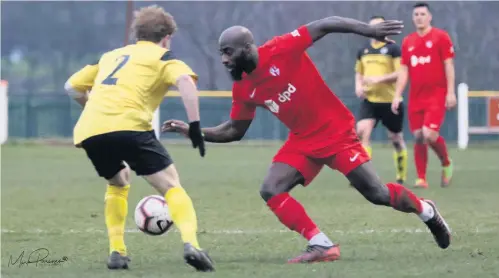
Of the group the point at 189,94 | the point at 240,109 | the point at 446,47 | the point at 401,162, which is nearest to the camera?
the point at 189,94

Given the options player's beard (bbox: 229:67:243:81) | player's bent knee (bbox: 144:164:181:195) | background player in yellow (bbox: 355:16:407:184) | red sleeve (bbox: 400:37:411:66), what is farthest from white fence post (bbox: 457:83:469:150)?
player's bent knee (bbox: 144:164:181:195)

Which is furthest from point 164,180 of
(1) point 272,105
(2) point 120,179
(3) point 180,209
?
(1) point 272,105

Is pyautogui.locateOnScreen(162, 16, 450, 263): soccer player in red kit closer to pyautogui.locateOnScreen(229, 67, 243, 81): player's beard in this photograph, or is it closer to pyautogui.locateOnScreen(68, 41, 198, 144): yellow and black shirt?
pyautogui.locateOnScreen(229, 67, 243, 81): player's beard

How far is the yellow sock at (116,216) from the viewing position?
22.6 feet

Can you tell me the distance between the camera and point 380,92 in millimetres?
13766

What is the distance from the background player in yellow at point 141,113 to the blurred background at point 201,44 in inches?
726

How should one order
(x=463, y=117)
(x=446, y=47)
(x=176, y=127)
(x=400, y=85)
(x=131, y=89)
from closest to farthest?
(x=131, y=89)
(x=176, y=127)
(x=446, y=47)
(x=400, y=85)
(x=463, y=117)

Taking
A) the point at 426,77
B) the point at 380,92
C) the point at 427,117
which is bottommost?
the point at 427,117

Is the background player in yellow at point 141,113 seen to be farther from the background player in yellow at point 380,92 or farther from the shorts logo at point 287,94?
the background player in yellow at point 380,92

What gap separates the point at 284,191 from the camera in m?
7.14

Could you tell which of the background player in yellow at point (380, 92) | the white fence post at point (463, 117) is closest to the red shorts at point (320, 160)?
the background player in yellow at point (380, 92)

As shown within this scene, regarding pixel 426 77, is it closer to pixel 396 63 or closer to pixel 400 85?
pixel 400 85

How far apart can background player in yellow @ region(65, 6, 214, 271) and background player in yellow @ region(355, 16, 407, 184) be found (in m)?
7.20

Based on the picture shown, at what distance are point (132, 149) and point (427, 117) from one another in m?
6.97
